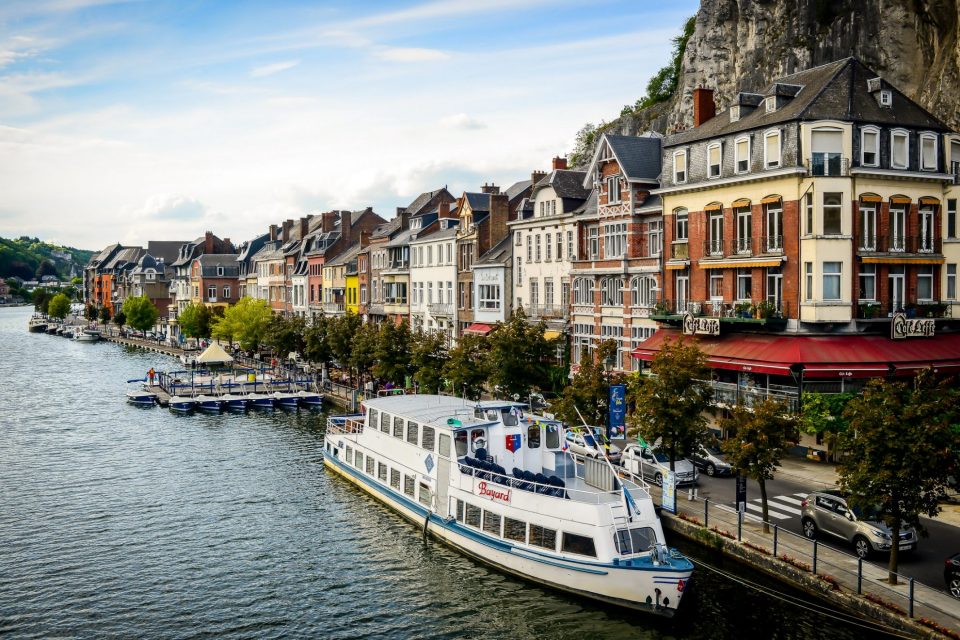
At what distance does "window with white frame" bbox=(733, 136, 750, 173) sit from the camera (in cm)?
4481

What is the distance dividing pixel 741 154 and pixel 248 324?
6873 cm

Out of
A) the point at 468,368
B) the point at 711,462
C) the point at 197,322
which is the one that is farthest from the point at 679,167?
the point at 197,322

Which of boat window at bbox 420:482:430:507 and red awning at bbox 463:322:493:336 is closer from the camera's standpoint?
boat window at bbox 420:482:430:507

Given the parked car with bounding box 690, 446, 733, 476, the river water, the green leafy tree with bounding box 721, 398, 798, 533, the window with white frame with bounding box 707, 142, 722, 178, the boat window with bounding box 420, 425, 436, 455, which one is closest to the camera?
the river water

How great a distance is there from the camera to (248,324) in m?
98.0

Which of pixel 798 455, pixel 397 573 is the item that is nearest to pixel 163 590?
pixel 397 573

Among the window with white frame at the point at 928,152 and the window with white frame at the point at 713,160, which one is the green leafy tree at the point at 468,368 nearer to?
the window with white frame at the point at 713,160

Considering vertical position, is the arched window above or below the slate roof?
below

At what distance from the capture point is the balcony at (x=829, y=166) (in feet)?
136

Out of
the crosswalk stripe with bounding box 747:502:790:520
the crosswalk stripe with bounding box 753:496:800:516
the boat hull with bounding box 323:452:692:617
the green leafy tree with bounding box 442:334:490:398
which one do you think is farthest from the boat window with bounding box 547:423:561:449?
the green leafy tree with bounding box 442:334:490:398

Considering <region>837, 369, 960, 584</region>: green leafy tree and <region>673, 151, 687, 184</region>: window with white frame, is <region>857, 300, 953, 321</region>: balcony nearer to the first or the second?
<region>673, 151, 687, 184</region>: window with white frame

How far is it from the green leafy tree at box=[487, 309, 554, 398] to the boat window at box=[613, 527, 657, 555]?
2457cm

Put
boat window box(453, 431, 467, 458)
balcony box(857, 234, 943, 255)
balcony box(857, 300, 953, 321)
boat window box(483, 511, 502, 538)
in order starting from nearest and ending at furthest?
boat window box(483, 511, 502, 538)
boat window box(453, 431, 467, 458)
balcony box(857, 300, 953, 321)
balcony box(857, 234, 943, 255)

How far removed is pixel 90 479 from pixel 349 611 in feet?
76.6
